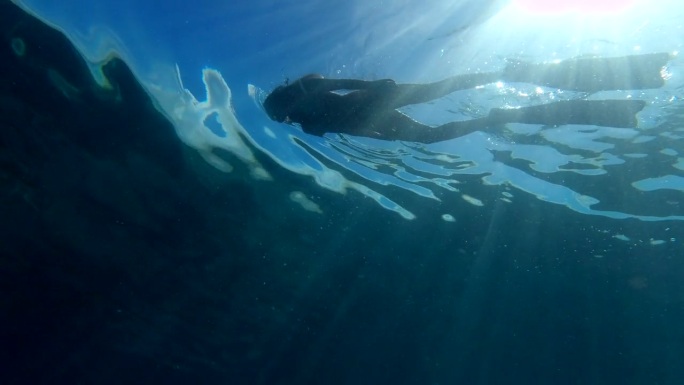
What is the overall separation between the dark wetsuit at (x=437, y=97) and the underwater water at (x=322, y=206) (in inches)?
16.8

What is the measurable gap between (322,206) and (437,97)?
775cm

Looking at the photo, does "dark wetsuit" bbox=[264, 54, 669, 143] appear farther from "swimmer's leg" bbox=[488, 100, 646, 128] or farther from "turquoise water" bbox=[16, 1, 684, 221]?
"turquoise water" bbox=[16, 1, 684, 221]

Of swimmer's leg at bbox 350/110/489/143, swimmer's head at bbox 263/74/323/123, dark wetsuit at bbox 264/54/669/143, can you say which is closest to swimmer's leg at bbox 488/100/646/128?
dark wetsuit at bbox 264/54/669/143

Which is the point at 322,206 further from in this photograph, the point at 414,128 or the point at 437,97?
the point at 437,97

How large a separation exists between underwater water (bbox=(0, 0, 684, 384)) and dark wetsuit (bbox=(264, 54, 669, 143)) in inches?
16.8

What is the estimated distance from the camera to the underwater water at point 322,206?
9375 mm

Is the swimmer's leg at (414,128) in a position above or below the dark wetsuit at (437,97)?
below

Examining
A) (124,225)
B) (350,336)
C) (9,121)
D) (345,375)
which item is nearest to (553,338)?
(350,336)

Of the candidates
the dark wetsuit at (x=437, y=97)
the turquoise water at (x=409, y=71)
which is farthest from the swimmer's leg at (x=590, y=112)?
the turquoise water at (x=409, y=71)

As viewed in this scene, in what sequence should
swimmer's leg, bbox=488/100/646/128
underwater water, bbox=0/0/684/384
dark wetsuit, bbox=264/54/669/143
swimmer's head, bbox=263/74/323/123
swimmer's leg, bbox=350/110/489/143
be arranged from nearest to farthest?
dark wetsuit, bbox=264/54/669/143 < swimmer's leg, bbox=488/100/646/128 < swimmer's head, bbox=263/74/323/123 < underwater water, bbox=0/0/684/384 < swimmer's leg, bbox=350/110/489/143

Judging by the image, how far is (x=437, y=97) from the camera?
9641mm

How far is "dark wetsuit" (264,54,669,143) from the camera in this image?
830cm

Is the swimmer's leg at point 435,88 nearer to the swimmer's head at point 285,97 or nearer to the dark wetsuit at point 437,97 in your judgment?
the dark wetsuit at point 437,97

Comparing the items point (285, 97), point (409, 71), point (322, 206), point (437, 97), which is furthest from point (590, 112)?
point (322, 206)
